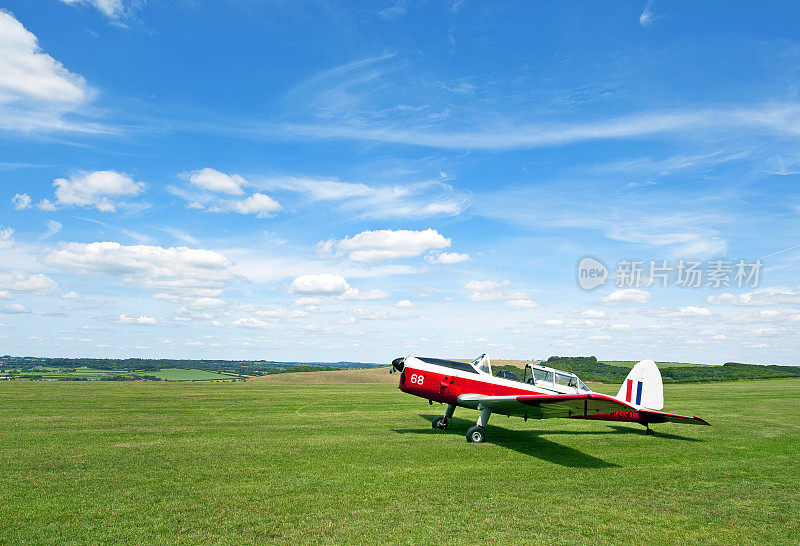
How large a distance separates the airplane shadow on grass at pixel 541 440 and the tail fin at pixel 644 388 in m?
1.05

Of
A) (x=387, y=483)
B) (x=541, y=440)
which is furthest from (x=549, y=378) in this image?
(x=387, y=483)

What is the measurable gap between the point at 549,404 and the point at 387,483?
5.22 meters

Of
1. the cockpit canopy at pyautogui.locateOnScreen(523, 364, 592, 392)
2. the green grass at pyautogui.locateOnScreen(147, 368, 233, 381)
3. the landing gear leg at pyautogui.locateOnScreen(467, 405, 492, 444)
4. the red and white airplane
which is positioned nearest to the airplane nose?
the red and white airplane

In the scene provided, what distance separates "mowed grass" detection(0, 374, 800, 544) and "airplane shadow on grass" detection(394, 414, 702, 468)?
74 mm

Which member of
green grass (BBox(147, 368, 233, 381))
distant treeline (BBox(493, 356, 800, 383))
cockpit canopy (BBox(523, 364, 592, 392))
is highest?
cockpit canopy (BBox(523, 364, 592, 392))

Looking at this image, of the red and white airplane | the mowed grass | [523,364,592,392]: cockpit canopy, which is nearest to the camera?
the mowed grass

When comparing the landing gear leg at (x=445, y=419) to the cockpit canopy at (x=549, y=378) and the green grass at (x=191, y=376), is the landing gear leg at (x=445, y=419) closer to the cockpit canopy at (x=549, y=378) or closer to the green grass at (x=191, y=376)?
the cockpit canopy at (x=549, y=378)

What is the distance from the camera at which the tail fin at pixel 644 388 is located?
16062 mm

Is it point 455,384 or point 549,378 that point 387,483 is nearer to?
point 455,384

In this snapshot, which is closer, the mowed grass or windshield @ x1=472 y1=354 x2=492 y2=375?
the mowed grass

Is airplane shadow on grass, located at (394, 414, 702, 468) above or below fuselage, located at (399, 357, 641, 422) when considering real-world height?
below

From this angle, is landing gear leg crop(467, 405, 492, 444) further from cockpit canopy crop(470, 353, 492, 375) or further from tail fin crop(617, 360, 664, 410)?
tail fin crop(617, 360, 664, 410)

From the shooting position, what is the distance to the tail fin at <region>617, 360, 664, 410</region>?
52.7 feet

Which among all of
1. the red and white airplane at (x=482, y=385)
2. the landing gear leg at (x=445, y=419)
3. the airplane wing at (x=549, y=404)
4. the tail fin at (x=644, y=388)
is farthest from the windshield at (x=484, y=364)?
the tail fin at (x=644, y=388)
